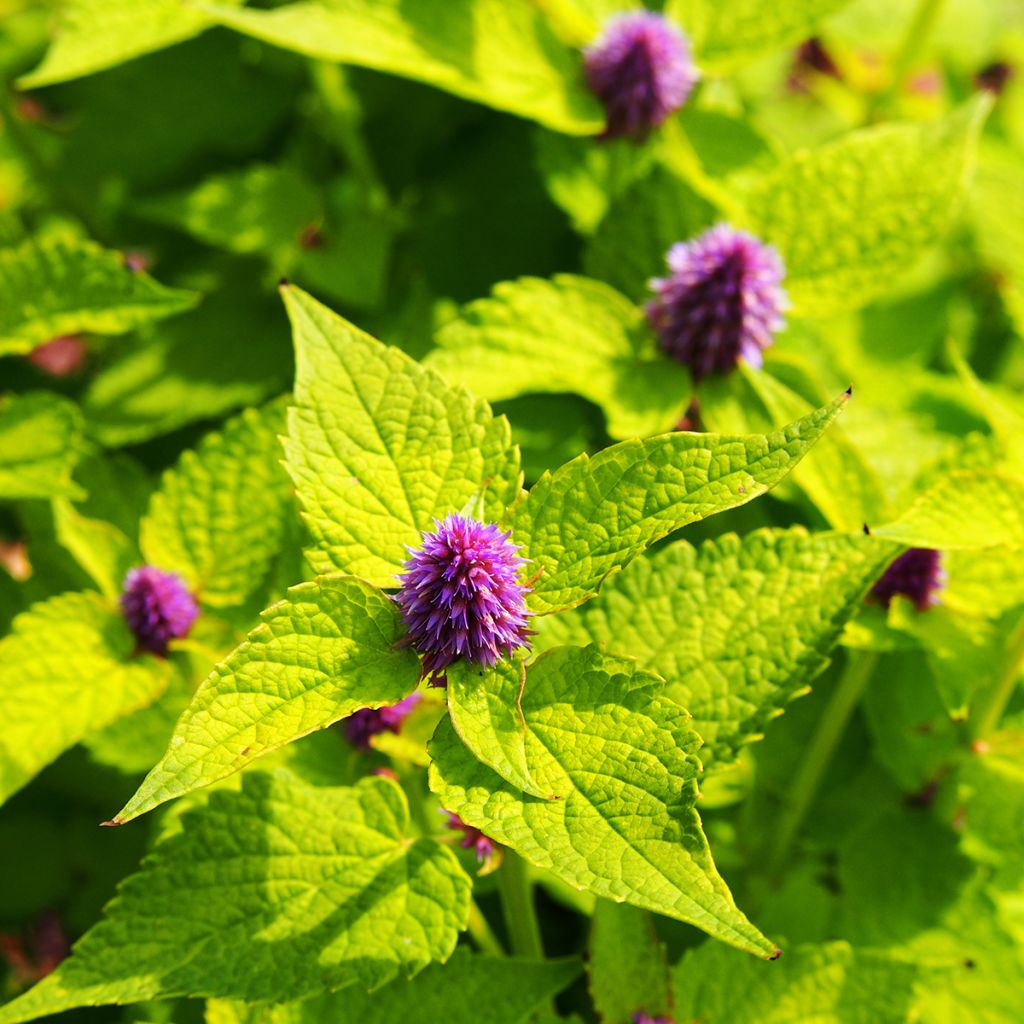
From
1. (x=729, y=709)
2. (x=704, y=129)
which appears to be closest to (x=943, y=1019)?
(x=729, y=709)

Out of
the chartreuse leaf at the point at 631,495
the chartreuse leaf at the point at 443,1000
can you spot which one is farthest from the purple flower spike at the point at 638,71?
the chartreuse leaf at the point at 443,1000

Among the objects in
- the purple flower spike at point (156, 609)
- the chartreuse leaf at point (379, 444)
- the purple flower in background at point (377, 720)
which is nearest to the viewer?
the chartreuse leaf at point (379, 444)

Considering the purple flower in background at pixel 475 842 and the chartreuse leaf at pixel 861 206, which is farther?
the chartreuse leaf at pixel 861 206

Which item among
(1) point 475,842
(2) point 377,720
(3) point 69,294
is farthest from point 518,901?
(3) point 69,294

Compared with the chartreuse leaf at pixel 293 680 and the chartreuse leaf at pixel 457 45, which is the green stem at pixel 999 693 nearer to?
the chartreuse leaf at pixel 293 680

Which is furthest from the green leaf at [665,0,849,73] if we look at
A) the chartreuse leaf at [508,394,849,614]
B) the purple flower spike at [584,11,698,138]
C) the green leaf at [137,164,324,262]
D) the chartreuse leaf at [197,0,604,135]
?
the chartreuse leaf at [508,394,849,614]

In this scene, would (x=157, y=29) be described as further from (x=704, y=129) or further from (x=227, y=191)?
(x=704, y=129)

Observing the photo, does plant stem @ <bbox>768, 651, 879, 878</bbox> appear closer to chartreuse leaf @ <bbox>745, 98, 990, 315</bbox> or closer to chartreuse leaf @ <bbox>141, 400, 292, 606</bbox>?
chartreuse leaf @ <bbox>745, 98, 990, 315</bbox>
